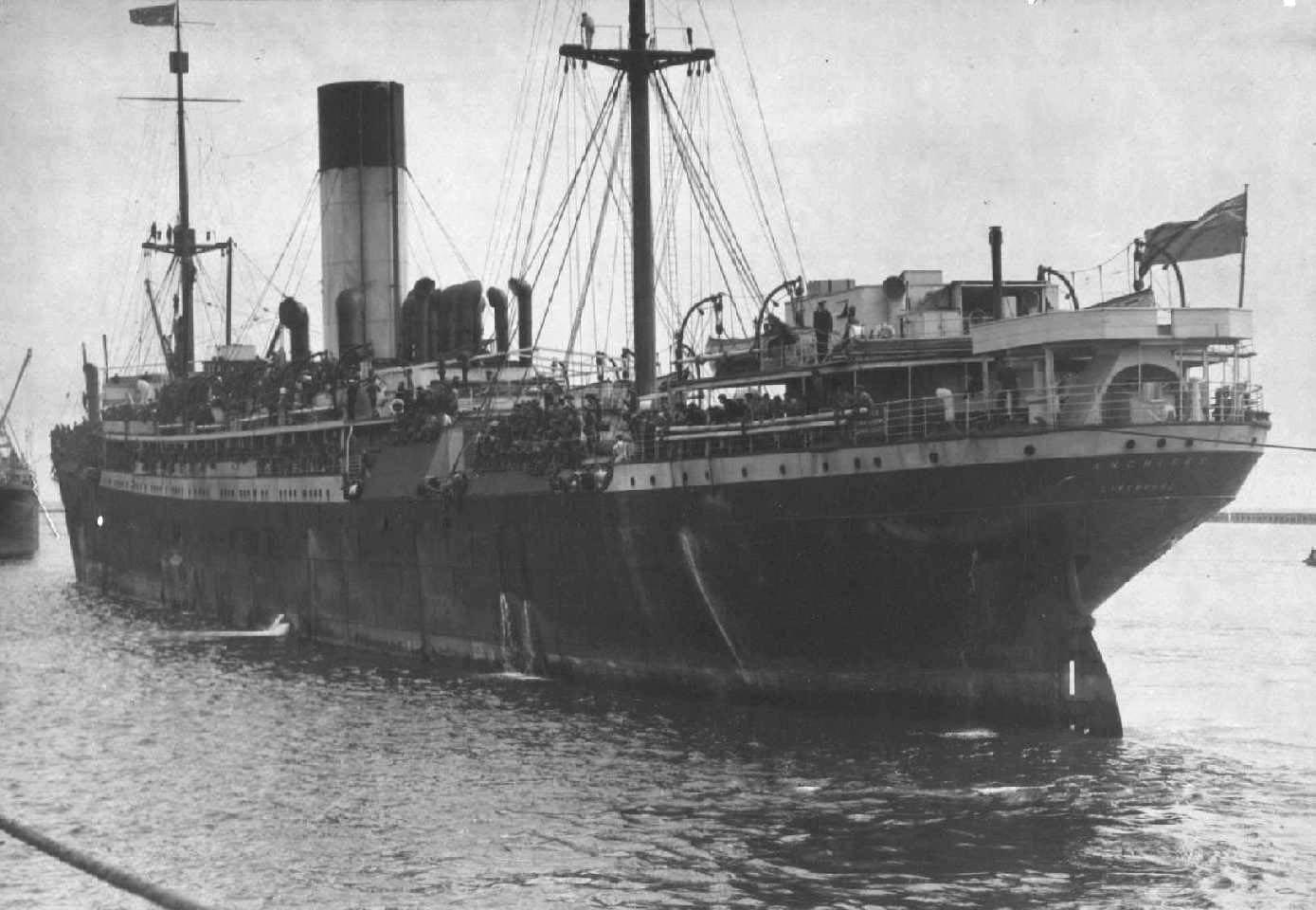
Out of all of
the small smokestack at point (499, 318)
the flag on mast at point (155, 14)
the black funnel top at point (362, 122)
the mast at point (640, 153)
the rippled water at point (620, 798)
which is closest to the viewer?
the rippled water at point (620, 798)

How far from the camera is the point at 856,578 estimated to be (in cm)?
3116

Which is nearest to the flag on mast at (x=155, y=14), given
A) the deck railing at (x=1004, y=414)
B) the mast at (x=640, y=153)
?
the mast at (x=640, y=153)

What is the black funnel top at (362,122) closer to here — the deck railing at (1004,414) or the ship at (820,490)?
the ship at (820,490)

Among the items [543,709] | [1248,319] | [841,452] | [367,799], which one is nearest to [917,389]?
[841,452]

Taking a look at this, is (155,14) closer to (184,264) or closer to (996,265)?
(184,264)

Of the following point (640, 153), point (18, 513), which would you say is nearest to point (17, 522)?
point (18, 513)

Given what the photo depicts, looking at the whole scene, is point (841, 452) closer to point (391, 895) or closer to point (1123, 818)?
point (1123, 818)

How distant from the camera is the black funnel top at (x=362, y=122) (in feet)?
197

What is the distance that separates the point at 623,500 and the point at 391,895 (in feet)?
49.2

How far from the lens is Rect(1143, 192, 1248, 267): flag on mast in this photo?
31.6 meters

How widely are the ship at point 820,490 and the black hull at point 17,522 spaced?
60.3m

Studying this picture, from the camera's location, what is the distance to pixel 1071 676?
30422 millimetres

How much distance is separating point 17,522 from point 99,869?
87254 mm

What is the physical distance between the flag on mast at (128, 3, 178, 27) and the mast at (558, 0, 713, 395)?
114 feet
